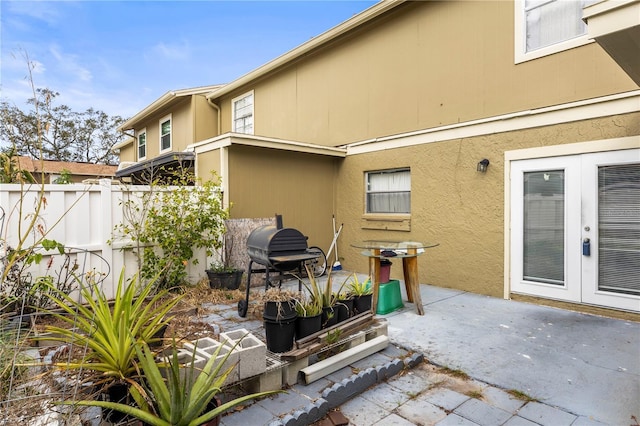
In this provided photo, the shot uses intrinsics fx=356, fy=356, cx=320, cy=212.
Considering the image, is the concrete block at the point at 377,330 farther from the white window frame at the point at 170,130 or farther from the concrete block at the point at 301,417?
the white window frame at the point at 170,130

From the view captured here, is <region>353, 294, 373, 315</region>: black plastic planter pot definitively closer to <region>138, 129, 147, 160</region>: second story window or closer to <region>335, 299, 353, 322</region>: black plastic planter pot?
<region>335, 299, 353, 322</region>: black plastic planter pot

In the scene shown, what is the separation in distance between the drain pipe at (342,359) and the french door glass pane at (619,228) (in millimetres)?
3274

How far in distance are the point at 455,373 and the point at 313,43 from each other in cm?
782

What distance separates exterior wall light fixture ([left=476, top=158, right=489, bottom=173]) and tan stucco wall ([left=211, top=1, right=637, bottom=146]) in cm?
77

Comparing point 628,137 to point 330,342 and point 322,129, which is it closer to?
point 330,342

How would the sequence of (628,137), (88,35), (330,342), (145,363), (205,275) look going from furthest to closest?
(88,35) → (205,275) → (628,137) → (330,342) → (145,363)

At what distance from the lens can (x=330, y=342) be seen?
3.28 meters

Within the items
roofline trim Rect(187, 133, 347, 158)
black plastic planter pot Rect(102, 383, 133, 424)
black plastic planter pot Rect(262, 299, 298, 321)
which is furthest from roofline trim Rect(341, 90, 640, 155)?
black plastic planter pot Rect(102, 383, 133, 424)

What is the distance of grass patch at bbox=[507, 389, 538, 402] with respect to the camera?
278cm

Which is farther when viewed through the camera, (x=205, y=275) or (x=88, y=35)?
(x=88, y=35)

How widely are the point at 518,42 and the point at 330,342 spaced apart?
17.3ft

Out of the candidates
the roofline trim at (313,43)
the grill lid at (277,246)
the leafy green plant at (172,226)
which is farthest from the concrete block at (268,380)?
the roofline trim at (313,43)

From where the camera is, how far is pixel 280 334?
3.04m

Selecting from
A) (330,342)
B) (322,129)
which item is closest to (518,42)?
(322,129)
